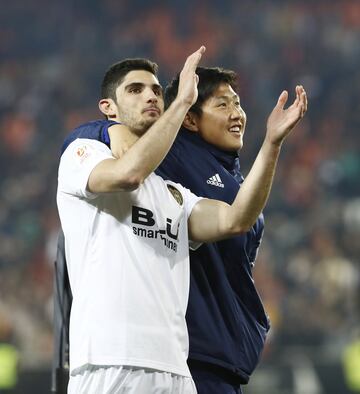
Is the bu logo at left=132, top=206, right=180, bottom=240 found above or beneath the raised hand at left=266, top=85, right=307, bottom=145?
beneath

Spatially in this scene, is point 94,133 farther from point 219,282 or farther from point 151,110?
point 219,282

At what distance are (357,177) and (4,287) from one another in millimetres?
4216

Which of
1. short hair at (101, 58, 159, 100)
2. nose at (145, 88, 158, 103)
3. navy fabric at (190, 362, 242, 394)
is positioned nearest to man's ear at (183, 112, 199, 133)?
short hair at (101, 58, 159, 100)

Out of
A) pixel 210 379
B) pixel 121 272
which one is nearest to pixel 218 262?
pixel 210 379

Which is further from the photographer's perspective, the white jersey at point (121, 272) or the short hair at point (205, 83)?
the short hair at point (205, 83)

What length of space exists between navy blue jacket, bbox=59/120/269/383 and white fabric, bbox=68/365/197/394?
1.59ft

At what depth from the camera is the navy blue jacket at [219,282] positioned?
378 centimetres

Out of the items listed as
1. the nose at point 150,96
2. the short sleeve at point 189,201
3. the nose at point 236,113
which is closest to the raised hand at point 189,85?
the nose at point 150,96

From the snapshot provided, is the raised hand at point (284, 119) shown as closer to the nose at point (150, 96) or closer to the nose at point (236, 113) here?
the nose at point (150, 96)

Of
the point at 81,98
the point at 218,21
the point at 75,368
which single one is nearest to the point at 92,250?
the point at 75,368

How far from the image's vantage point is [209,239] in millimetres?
3652

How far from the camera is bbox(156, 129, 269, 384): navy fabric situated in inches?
149

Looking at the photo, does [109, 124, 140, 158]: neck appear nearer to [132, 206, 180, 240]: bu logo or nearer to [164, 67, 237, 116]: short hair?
[132, 206, 180, 240]: bu logo

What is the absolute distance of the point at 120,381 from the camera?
10.5 ft
